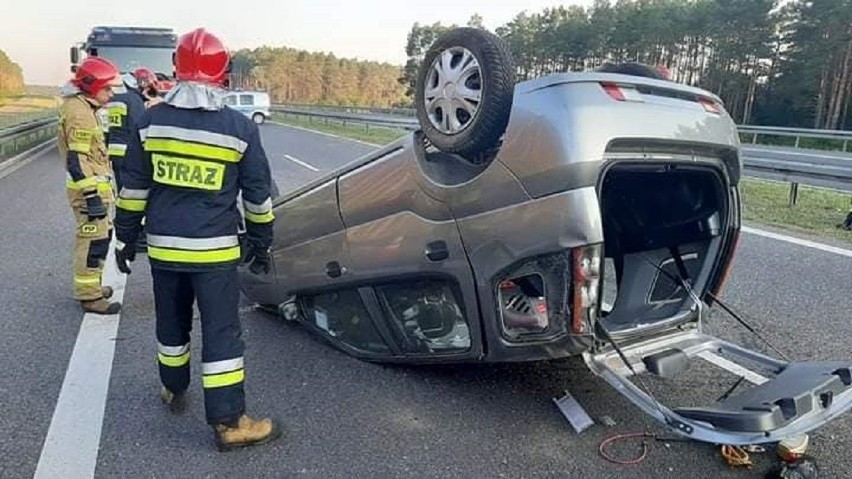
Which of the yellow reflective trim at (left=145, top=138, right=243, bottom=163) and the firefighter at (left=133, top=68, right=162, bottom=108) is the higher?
the firefighter at (left=133, top=68, right=162, bottom=108)

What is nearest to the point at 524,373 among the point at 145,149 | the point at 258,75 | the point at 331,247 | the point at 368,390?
the point at 368,390

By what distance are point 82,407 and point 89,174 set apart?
7.15 ft

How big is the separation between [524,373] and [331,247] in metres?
1.28

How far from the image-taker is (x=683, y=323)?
11.2ft

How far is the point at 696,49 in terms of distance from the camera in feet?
142

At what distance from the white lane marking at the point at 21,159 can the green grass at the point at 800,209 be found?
1276 cm

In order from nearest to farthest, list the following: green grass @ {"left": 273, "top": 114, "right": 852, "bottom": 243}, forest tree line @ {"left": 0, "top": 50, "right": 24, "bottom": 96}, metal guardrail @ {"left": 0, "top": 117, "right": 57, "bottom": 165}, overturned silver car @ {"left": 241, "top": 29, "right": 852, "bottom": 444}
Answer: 1. overturned silver car @ {"left": 241, "top": 29, "right": 852, "bottom": 444}
2. green grass @ {"left": 273, "top": 114, "right": 852, "bottom": 243}
3. metal guardrail @ {"left": 0, "top": 117, "right": 57, "bottom": 165}
4. forest tree line @ {"left": 0, "top": 50, "right": 24, "bottom": 96}

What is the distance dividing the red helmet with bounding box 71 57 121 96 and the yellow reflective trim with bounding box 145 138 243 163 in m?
2.59

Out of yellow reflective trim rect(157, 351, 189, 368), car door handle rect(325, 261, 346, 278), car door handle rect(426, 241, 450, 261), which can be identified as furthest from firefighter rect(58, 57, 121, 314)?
car door handle rect(426, 241, 450, 261)

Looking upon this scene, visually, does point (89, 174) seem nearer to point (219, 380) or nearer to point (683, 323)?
point (219, 380)

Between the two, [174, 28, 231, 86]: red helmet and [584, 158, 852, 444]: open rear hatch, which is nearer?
[584, 158, 852, 444]: open rear hatch

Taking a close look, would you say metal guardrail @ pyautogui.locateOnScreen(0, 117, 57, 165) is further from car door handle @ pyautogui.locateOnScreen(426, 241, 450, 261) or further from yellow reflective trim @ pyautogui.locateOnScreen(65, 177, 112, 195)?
car door handle @ pyautogui.locateOnScreen(426, 241, 450, 261)

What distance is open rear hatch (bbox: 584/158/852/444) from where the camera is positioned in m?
2.53

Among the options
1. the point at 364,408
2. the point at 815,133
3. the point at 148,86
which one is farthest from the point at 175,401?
the point at 815,133
